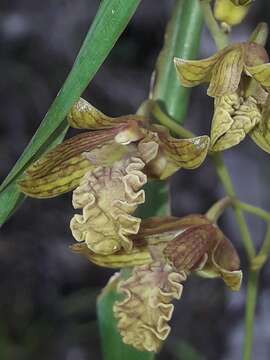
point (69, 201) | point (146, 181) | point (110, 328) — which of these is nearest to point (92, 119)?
point (146, 181)

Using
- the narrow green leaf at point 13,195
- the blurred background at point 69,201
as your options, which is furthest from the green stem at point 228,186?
the blurred background at point 69,201

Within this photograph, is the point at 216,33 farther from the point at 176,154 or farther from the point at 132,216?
the point at 132,216

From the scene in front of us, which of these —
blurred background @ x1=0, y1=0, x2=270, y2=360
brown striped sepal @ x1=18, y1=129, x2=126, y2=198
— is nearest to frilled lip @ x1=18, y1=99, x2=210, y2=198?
brown striped sepal @ x1=18, y1=129, x2=126, y2=198

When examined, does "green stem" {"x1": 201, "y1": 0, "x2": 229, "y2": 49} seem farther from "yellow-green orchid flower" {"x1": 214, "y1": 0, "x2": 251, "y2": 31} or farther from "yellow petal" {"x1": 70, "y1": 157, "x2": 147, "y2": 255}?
"yellow petal" {"x1": 70, "y1": 157, "x2": 147, "y2": 255}

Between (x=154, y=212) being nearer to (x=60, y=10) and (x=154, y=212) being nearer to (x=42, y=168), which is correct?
(x=42, y=168)

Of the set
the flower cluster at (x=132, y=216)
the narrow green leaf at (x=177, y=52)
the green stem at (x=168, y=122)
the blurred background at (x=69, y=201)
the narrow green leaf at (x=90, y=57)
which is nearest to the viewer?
the narrow green leaf at (x=90, y=57)

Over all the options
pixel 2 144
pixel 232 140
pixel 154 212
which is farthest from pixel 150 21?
pixel 232 140

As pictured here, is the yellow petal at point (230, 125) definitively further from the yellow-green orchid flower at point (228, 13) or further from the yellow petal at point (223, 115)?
the yellow-green orchid flower at point (228, 13)
